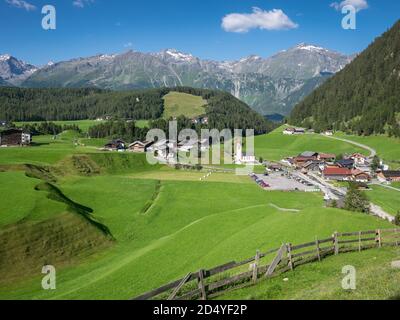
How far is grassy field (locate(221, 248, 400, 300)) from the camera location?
1792 centimetres

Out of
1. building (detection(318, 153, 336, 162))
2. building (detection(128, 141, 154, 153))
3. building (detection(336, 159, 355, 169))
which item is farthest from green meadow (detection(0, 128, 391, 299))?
building (detection(318, 153, 336, 162))

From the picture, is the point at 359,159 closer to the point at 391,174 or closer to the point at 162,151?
the point at 391,174

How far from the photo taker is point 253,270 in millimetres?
22328

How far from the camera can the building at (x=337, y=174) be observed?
13862cm

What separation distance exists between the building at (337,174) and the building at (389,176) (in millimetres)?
10292

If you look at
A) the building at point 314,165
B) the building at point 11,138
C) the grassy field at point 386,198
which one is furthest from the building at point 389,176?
the building at point 11,138

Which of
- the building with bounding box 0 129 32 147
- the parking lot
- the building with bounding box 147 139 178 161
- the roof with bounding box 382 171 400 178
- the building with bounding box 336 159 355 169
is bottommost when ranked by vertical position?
the parking lot

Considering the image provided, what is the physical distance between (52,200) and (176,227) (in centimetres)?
2096

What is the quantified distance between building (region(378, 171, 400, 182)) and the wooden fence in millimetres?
114313

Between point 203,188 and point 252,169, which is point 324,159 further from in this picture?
point 203,188

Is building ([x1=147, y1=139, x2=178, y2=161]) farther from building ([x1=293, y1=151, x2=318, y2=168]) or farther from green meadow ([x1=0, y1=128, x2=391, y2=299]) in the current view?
green meadow ([x1=0, y1=128, x2=391, y2=299])

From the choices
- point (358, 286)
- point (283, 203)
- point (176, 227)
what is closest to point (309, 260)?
point (358, 286)

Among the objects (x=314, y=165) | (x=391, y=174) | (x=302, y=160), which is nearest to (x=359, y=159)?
(x=314, y=165)
